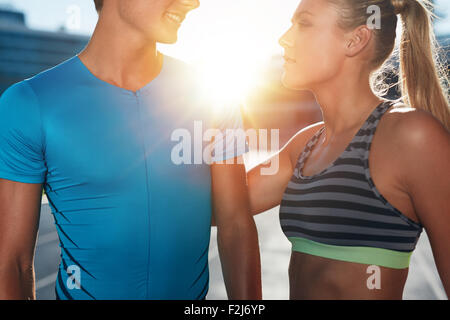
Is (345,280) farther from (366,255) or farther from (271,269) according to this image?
(271,269)

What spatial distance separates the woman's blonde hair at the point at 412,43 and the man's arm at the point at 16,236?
1.69 meters

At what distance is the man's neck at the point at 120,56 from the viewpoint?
7.25 ft

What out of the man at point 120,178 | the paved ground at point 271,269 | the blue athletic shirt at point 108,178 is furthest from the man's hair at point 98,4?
the paved ground at point 271,269

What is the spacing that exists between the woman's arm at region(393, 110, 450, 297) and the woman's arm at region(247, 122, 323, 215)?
36.2 inches

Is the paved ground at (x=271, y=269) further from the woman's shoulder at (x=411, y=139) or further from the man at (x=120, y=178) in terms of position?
the woman's shoulder at (x=411, y=139)

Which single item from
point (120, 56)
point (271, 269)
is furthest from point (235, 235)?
point (271, 269)

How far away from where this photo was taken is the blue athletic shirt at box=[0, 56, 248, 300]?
6.49 feet

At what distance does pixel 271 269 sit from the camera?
905cm

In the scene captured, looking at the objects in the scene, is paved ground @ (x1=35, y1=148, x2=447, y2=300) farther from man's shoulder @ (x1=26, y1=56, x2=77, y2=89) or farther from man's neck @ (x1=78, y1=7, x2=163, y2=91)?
man's shoulder @ (x1=26, y1=56, x2=77, y2=89)

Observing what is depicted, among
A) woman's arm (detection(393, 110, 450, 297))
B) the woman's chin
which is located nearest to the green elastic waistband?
woman's arm (detection(393, 110, 450, 297))

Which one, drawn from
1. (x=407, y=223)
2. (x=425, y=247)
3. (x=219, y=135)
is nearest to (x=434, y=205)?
(x=407, y=223)

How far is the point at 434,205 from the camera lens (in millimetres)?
1954

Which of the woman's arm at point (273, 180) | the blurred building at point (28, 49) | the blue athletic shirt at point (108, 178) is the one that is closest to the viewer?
the blue athletic shirt at point (108, 178)
